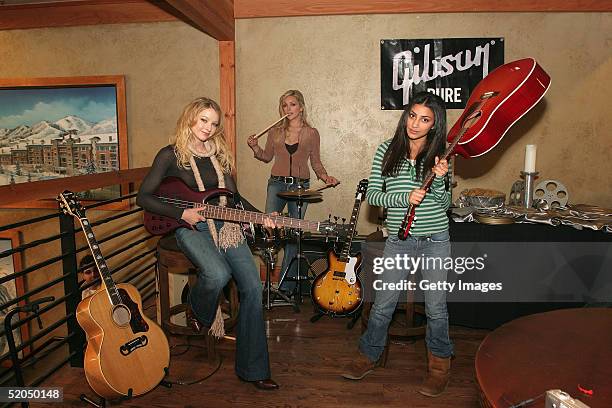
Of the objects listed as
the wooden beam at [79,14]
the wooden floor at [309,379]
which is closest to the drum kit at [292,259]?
the wooden floor at [309,379]

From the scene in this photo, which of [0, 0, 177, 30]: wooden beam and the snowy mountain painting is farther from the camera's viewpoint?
the snowy mountain painting

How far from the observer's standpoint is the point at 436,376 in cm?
260

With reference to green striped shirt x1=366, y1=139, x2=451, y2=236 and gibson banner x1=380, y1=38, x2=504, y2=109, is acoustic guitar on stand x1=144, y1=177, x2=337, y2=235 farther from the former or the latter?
gibson banner x1=380, y1=38, x2=504, y2=109

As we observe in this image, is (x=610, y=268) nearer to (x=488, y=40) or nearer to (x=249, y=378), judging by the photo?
(x=488, y=40)

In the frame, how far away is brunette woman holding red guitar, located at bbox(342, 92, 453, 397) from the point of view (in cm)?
238

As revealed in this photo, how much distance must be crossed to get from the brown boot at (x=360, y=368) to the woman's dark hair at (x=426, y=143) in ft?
3.49

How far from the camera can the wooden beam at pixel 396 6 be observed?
160 inches

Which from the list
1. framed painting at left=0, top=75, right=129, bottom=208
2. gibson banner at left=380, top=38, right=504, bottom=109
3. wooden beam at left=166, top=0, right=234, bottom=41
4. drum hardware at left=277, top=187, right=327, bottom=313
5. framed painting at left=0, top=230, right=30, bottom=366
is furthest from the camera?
framed painting at left=0, top=230, right=30, bottom=366

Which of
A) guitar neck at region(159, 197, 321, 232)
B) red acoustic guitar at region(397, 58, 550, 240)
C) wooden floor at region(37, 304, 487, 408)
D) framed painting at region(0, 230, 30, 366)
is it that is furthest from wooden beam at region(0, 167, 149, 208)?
framed painting at region(0, 230, 30, 366)

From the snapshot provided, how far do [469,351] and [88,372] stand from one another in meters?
2.27

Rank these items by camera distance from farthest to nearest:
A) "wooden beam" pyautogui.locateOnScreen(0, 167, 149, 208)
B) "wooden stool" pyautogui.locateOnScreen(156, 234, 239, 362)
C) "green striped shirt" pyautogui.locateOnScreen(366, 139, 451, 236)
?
"wooden stool" pyautogui.locateOnScreen(156, 234, 239, 362) → "green striped shirt" pyautogui.locateOnScreen(366, 139, 451, 236) → "wooden beam" pyautogui.locateOnScreen(0, 167, 149, 208)

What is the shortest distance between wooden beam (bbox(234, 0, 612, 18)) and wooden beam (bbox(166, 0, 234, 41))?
0.21 m

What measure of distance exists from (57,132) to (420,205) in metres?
4.03

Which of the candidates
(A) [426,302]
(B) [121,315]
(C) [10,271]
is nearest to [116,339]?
(B) [121,315]
